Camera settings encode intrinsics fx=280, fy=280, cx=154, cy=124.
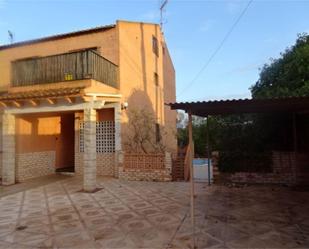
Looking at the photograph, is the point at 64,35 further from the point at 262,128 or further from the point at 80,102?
the point at 262,128

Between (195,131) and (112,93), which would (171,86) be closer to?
(195,131)

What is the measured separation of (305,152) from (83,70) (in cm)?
856

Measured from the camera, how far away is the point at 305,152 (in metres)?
9.95

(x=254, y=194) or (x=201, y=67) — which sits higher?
(x=201, y=67)

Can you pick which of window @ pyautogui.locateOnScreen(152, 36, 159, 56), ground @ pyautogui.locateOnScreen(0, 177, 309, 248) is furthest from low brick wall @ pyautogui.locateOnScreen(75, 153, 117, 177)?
window @ pyautogui.locateOnScreen(152, 36, 159, 56)

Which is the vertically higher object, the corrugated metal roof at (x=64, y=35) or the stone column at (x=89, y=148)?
the corrugated metal roof at (x=64, y=35)

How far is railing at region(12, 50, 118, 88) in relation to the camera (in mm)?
10336

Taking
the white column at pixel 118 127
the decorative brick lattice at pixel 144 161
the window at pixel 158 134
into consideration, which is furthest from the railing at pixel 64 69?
the window at pixel 158 134

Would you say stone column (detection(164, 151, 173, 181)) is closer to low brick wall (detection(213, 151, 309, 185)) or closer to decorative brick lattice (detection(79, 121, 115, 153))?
decorative brick lattice (detection(79, 121, 115, 153))

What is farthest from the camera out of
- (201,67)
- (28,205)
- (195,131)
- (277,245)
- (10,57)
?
(201,67)

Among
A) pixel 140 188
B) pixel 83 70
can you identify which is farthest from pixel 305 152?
pixel 83 70

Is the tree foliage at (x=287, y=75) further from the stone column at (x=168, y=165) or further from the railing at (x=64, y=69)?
the railing at (x=64, y=69)

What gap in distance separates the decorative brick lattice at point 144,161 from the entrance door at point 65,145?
14.1ft

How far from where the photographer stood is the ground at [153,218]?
16.4ft
